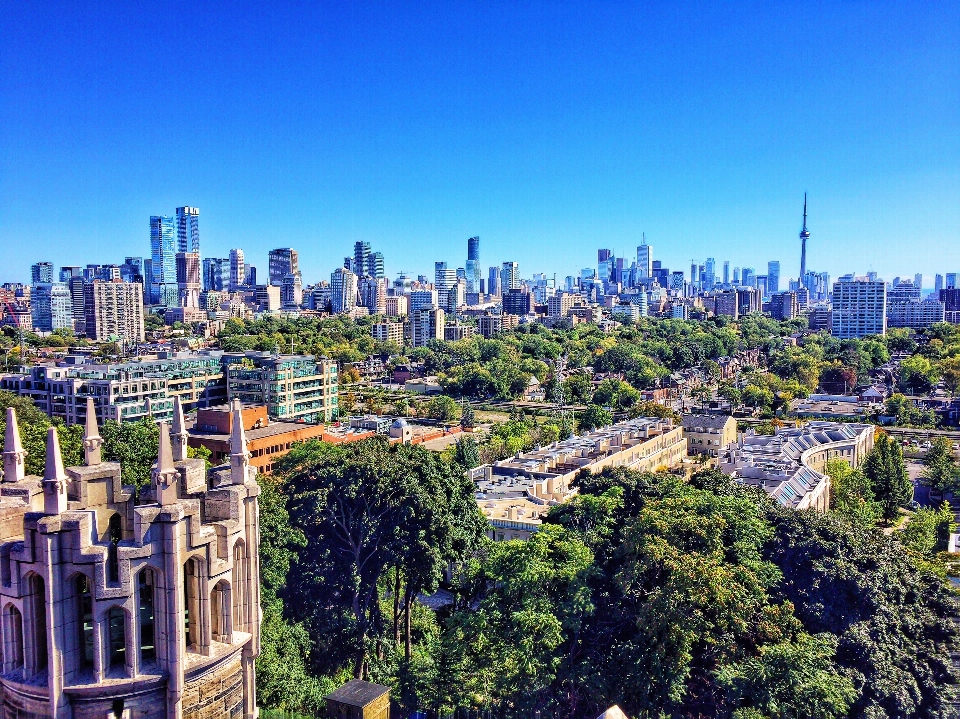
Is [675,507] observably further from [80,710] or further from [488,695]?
[80,710]

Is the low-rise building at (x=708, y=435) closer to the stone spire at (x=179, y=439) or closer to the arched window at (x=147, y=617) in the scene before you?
the stone spire at (x=179, y=439)

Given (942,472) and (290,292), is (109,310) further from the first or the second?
(942,472)

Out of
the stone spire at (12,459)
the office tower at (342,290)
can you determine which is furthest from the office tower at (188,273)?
the stone spire at (12,459)

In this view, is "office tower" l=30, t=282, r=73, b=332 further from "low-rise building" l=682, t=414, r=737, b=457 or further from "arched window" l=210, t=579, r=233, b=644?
"arched window" l=210, t=579, r=233, b=644

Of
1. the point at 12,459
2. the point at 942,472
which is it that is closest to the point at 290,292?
the point at 942,472

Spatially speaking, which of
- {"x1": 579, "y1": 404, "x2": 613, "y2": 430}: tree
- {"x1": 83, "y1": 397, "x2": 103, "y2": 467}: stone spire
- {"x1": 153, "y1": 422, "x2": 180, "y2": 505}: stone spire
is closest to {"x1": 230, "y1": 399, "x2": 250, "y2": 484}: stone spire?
{"x1": 153, "y1": 422, "x2": 180, "y2": 505}: stone spire

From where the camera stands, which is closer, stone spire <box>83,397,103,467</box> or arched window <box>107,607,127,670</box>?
arched window <box>107,607,127,670</box>
